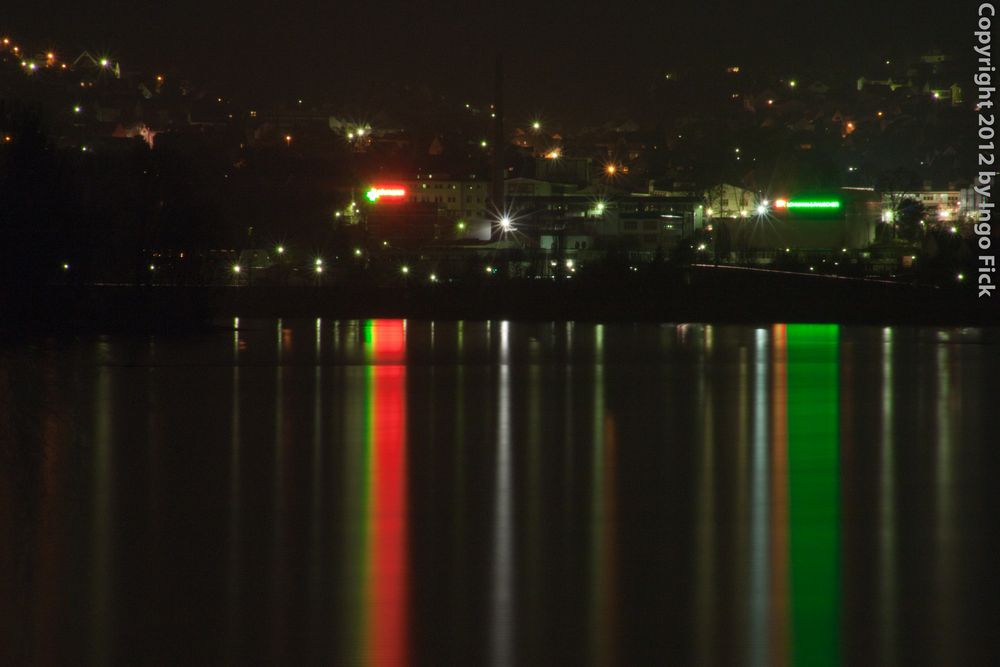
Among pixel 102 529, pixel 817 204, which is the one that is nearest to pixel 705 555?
pixel 102 529

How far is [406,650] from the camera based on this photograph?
14.2 ft

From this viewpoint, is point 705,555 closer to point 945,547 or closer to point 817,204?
point 945,547

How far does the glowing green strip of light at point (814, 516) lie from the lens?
14.9 feet

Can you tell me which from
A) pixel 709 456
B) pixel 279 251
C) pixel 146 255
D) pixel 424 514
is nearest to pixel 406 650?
pixel 424 514

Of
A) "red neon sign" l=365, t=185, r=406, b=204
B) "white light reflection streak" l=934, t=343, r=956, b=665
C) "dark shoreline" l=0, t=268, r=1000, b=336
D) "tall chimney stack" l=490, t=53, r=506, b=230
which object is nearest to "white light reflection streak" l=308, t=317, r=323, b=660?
"white light reflection streak" l=934, t=343, r=956, b=665

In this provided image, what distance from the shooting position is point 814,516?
6.40 metres

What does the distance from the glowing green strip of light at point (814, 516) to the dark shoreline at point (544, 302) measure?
10829 mm

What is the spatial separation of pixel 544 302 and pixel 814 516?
19.1m

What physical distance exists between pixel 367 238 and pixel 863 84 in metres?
73.7

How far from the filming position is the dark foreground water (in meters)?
4.48

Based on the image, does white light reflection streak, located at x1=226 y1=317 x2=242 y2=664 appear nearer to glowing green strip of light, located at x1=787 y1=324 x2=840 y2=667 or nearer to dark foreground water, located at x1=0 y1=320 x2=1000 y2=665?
dark foreground water, located at x1=0 y1=320 x2=1000 y2=665

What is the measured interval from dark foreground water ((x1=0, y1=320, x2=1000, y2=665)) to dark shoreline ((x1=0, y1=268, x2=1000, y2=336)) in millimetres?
9284

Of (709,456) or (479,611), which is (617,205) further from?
(479,611)

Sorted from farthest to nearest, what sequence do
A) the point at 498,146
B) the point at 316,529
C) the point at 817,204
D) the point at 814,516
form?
the point at 498,146 → the point at 817,204 → the point at 814,516 → the point at 316,529
